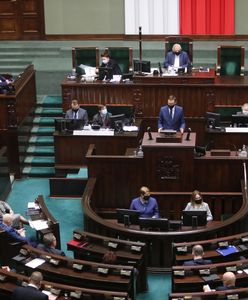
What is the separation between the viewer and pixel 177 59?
49.3 ft

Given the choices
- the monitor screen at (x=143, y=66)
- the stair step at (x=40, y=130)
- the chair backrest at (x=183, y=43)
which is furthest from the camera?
the chair backrest at (x=183, y=43)

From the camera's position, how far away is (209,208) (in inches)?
471

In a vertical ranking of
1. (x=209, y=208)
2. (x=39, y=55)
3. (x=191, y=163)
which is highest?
(x=39, y=55)

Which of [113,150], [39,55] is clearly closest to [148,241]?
[113,150]

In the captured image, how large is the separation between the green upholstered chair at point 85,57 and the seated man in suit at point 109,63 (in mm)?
582

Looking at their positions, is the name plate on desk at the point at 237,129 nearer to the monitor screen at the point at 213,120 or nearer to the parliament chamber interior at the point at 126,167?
the parliament chamber interior at the point at 126,167

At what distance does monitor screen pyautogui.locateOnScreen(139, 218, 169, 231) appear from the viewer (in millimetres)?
10343

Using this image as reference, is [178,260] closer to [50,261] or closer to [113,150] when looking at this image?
[50,261]

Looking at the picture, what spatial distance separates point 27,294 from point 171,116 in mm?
5698

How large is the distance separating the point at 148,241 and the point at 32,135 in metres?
5.28

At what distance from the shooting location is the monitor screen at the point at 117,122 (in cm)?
1329

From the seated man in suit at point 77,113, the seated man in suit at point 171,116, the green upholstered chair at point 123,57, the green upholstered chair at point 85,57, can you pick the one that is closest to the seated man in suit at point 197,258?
the seated man in suit at point 171,116

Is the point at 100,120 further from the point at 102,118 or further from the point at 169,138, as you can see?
the point at 169,138

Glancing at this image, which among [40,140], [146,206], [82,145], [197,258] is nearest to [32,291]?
[197,258]
